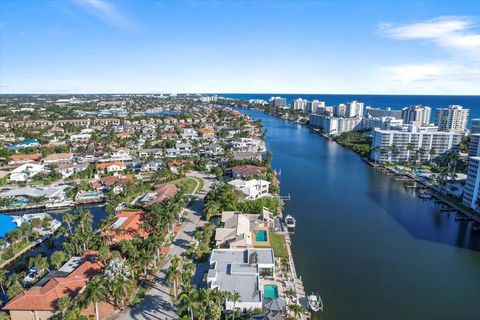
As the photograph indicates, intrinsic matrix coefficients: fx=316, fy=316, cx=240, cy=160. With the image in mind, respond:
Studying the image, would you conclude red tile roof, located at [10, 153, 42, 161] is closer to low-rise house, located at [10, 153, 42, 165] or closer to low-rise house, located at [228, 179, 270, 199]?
low-rise house, located at [10, 153, 42, 165]

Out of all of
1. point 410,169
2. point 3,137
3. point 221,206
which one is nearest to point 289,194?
point 221,206

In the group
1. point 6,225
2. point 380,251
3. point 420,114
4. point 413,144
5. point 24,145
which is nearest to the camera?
point 380,251

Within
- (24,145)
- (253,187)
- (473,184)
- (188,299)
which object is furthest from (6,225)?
(473,184)

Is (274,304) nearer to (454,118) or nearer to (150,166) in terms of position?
(150,166)

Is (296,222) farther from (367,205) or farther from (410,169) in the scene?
(410,169)

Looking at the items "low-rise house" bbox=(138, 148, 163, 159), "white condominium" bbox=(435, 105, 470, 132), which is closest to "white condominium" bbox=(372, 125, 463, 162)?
"white condominium" bbox=(435, 105, 470, 132)

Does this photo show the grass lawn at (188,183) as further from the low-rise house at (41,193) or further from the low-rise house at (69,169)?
the low-rise house at (69,169)
